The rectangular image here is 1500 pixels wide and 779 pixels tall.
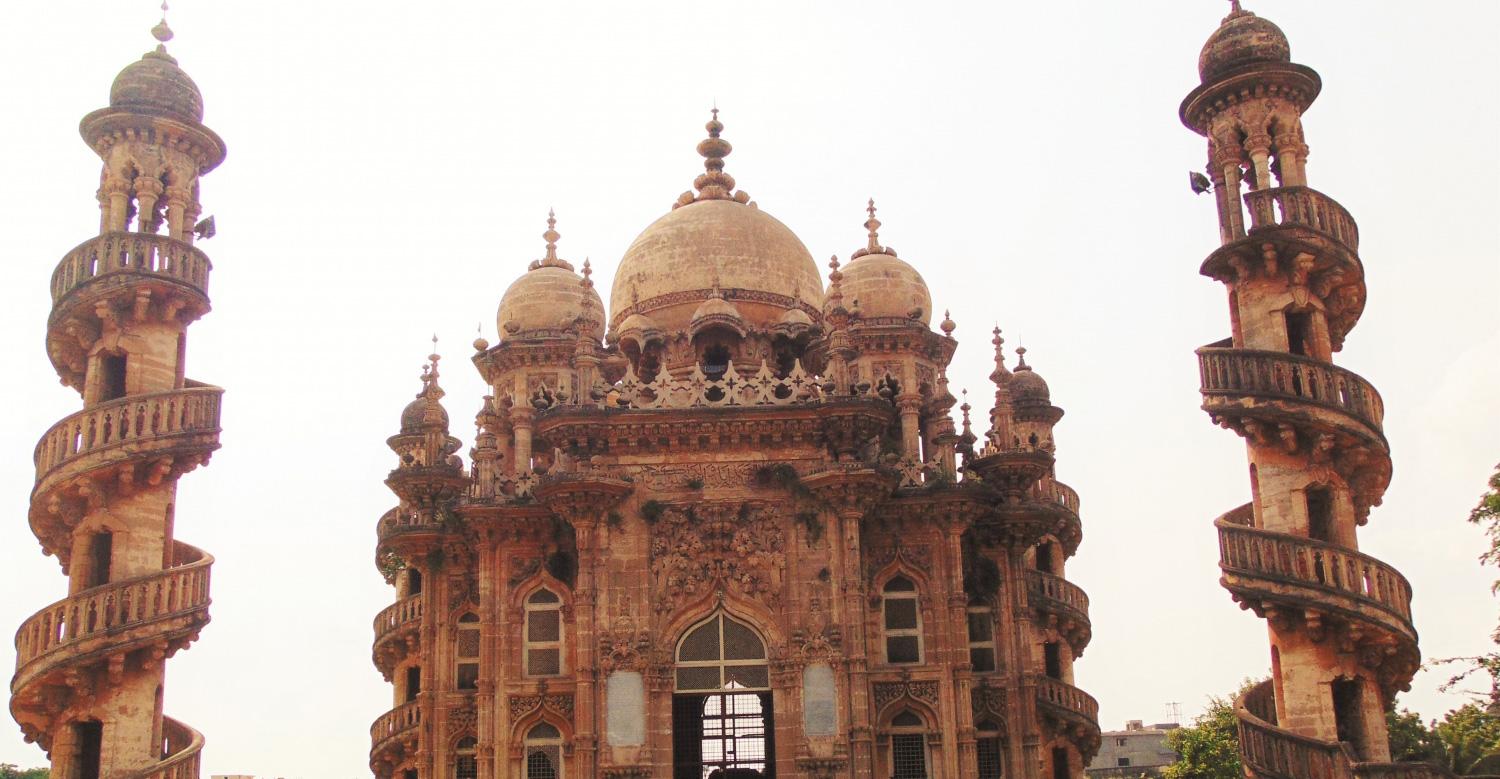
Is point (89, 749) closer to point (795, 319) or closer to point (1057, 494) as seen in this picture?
point (795, 319)

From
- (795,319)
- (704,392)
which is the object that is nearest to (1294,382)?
(704,392)

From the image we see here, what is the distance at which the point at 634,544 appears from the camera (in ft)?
101

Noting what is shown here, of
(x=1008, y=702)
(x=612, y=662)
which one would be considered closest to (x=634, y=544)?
(x=612, y=662)

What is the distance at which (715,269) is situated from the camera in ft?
124

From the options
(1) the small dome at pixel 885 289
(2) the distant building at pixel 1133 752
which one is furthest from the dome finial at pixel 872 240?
(2) the distant building at pixel 1133 752

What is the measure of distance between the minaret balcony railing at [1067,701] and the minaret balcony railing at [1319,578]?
9650mm

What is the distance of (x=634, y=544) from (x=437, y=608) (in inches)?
247

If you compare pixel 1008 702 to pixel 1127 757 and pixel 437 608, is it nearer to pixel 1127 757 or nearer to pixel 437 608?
pixel 437 608

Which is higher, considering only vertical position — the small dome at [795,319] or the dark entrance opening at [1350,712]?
the small dome at [795,319]

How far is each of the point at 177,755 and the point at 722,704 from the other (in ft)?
35.0

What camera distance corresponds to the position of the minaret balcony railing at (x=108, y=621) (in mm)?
25656

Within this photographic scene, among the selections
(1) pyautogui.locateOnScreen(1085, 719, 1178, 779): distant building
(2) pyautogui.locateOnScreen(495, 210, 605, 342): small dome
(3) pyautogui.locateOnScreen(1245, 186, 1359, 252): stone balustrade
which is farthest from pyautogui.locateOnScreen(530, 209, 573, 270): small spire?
(1) pyautogui.locateOnScreen(1085, 719, 1178, 779): distant building

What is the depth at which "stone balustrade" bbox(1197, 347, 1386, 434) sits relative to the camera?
26484 mm

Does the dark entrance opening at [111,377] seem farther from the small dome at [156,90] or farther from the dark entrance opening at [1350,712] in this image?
the dark entrance opening at [1350,712]
